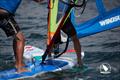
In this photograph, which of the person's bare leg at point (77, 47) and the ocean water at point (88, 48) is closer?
the ocean water at point (88, 48)

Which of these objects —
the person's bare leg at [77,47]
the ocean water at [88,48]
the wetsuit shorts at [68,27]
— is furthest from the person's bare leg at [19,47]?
the person's bare leg at [77,47]

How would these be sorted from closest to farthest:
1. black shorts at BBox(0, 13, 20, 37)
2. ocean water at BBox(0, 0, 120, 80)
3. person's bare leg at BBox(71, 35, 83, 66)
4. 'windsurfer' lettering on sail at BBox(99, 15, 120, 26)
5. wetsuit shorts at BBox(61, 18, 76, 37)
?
1. black shorts at BBox(0, 13, 20, 37)
2. ocean water at BBox(0, 0, 120, 80)
3. wetsuit shorts at BBox(61, 18, 76, 37)
4. person's bare leg at BBox(71, 35, 83, 66)
5. 'windsurfer' lettering on sail at BBox(99, 15, 120, 26)

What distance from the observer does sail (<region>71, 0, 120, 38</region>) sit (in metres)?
10.3

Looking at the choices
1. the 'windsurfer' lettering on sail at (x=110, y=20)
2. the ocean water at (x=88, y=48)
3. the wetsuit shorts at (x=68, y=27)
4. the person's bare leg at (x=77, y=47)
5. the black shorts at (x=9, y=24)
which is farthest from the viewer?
the 'windsurfer' lettering on sail at (x=110, y=20)

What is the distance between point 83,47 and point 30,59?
1946mm

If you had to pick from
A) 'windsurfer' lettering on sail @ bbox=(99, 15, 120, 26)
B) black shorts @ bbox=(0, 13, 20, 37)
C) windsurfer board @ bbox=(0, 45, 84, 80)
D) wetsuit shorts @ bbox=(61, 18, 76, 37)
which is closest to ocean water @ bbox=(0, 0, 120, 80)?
windsurfer board @ bbox=(0, 45, 84, 80)

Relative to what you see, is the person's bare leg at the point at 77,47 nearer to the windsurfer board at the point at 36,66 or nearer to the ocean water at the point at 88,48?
the windsurfer board at the point at 36,66

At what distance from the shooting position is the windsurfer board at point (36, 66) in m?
7.97

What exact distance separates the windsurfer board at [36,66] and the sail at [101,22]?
1486 mm

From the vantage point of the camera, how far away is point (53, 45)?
887 cm

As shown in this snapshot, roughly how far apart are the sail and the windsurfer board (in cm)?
149

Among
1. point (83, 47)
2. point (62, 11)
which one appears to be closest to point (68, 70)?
Result: point (62, 11)

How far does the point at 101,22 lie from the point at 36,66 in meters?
2.52

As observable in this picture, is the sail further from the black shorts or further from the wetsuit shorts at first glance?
the black shorts
